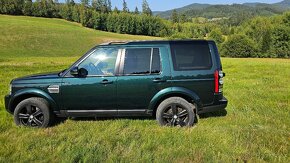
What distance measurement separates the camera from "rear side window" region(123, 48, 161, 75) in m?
6.11

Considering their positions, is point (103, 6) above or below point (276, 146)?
above

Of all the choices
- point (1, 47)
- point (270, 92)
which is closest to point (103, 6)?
point (1, 47)

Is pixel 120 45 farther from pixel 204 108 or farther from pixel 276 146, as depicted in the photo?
pixel 276 146

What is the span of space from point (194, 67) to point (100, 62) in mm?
2015

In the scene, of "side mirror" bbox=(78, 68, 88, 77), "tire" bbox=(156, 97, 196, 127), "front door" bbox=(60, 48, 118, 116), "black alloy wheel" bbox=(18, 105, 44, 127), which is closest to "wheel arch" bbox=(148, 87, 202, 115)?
"tire" bbox=(156, 97, 196, 127)

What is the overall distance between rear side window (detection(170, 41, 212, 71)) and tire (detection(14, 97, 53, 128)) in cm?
296

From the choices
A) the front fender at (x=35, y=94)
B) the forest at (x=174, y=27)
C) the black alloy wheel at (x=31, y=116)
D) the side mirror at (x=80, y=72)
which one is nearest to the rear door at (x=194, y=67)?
the side mirror at (x=80, y=72)

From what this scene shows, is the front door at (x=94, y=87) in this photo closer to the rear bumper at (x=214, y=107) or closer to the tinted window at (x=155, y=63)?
the tinted window at (x=155, y=63)

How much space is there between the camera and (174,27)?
11531cm

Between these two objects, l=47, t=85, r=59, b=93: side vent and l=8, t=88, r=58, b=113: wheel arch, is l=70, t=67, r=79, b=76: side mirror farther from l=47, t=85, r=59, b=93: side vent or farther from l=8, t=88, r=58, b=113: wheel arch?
l=8, t=88, r=58, b=113: wheel arch

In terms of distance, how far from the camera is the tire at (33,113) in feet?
20.3

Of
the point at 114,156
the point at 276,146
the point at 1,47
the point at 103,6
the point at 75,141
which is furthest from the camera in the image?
the point at 103,6

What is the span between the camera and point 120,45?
6203 millimetres

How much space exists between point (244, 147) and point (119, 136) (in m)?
2.32
